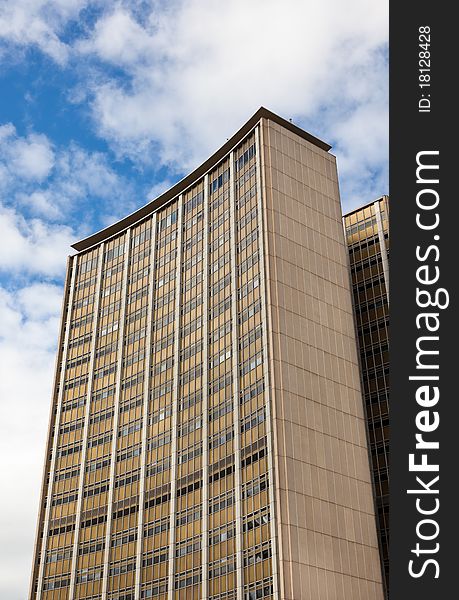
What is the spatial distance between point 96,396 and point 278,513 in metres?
46.2

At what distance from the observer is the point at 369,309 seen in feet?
379

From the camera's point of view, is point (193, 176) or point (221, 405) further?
point (193, 176)

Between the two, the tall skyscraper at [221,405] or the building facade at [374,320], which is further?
the building facade at [374,320]

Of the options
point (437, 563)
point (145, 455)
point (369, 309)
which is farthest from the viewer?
point (369, 309)

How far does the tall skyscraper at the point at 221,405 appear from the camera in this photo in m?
83.4

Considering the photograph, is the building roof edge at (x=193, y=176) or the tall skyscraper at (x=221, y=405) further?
the building roof edge at (x=193, y=176)

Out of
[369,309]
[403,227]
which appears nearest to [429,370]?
[403,227]

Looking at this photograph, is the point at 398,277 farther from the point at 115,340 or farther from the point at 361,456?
the point at 115,340

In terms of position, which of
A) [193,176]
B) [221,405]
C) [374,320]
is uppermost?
[193,176]

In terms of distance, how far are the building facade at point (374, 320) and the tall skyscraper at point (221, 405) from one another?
10.7 m

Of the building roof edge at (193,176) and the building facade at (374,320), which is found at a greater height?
the building roof edge at (193,176)

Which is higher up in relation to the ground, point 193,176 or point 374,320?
point 193,176

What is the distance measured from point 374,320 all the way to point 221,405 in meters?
29.8

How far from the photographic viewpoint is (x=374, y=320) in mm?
113938
